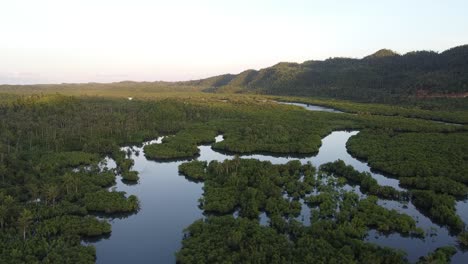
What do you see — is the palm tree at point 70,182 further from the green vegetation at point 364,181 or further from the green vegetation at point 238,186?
the green vegetation at point 364,181

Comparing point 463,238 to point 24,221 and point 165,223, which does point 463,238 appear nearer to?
point 165,223

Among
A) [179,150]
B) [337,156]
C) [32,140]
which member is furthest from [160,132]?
[337,156]

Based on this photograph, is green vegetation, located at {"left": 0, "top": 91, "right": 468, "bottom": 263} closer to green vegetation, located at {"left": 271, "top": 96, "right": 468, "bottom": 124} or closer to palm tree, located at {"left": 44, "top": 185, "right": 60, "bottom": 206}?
palm tree, located at {"left": 44, "top": 185, "right": 60, "bottom": 206}

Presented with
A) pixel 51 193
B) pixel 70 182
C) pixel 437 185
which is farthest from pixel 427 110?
pixel 51 193

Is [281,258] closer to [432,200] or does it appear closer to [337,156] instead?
[432,200]

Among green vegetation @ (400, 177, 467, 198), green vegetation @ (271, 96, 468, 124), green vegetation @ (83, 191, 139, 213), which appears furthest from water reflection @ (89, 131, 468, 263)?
green vegetation @ (271, 96, 468, 124)

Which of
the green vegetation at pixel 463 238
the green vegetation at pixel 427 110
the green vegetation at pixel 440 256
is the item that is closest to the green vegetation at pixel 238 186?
the green vegetation at pixel 440 256

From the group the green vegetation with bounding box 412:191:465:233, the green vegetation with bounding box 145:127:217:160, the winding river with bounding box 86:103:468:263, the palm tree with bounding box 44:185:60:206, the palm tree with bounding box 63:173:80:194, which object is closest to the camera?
the winding river with bounding box 86:103:468:263

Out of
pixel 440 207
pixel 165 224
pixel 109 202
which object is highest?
pixel 440 207
